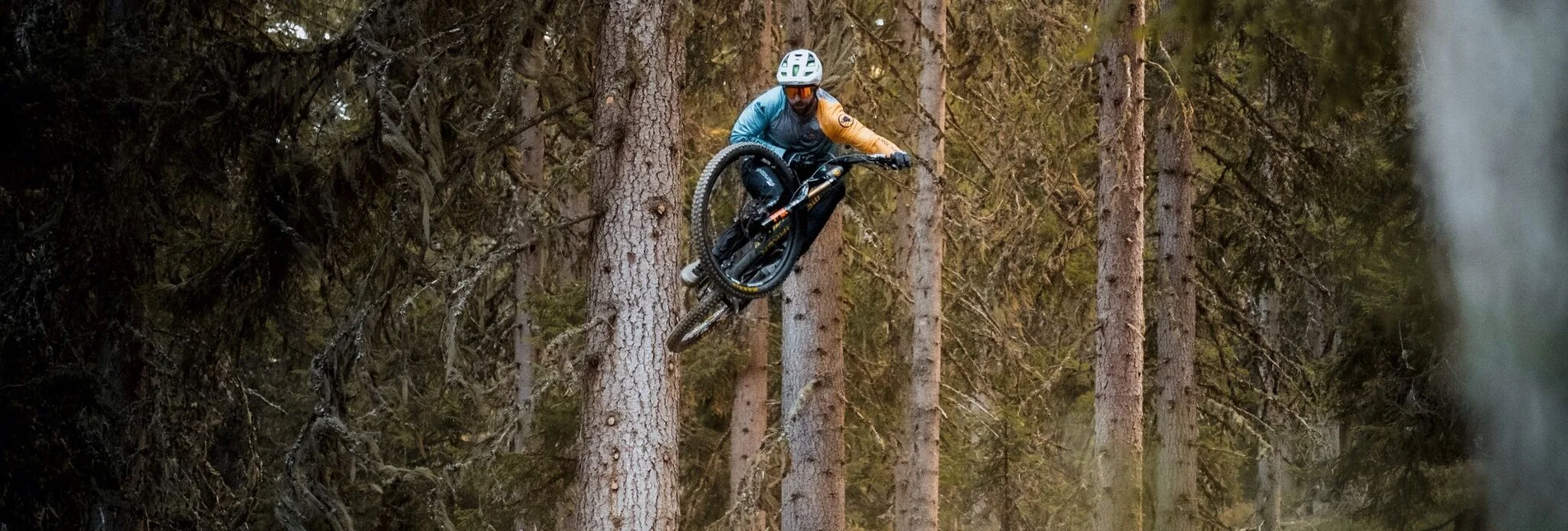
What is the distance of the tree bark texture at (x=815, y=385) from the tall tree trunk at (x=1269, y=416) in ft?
12.2

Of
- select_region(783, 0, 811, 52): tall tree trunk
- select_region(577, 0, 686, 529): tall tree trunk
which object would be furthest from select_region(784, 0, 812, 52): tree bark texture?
select_region(577, 0, 686, 529): tall tree trunk

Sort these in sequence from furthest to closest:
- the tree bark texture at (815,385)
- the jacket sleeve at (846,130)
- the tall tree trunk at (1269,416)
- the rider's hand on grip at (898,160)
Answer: the tall tree trunk at (1269,416) < the tree bark texture at (815,385) < the jacket sleeve at (846,130) < the rider's hand on grip at (898,160)

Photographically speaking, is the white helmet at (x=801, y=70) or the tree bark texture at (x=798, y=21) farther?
the tree bark texture at (x=798, y=21)

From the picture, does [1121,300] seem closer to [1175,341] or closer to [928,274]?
[1175,341]

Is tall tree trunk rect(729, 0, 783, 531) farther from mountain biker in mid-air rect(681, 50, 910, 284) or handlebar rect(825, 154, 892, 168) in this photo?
handlebar rect(825, 154, 892, 168)

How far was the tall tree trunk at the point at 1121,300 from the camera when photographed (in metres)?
11.2

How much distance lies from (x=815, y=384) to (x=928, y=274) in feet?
5.35

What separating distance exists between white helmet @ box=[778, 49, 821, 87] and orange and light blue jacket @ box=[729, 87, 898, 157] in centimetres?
33

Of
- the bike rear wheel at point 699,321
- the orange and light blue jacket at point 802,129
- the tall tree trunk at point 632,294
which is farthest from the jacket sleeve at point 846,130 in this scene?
the tall tree trunk at point 632,294

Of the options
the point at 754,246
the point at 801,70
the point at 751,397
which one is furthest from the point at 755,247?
the point at 751,397

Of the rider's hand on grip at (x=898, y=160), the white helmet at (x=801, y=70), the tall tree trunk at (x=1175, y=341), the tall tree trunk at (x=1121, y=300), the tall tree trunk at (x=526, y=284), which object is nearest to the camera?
the white helmet at (x=801, y=70)

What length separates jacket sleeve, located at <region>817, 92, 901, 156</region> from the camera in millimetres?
7934

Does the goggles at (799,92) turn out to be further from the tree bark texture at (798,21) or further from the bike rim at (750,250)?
the tree bark texture at (798,21)

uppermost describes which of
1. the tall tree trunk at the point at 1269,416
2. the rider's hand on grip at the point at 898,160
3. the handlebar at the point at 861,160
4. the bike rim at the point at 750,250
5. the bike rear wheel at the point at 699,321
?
the tall tree trunk at the point at 1269,416
